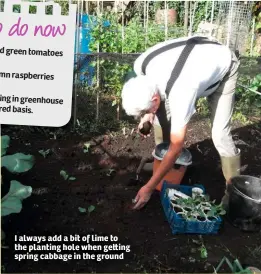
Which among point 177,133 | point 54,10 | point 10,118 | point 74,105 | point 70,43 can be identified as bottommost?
point 74,105

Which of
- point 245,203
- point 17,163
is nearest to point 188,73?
point 245,203

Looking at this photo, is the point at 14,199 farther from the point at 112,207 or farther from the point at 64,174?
the point at 64,174

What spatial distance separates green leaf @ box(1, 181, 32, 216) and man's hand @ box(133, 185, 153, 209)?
899 millimetres

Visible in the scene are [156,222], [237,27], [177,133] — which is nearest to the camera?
[177,133]

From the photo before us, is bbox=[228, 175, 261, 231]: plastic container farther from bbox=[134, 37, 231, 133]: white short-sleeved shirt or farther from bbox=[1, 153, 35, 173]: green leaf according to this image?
bbox=[1, 153, 35, 173]: green leaf

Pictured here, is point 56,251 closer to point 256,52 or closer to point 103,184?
point 103,184

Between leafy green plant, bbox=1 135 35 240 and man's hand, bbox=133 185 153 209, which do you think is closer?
leafy green plant, bbox=1 135 35 240

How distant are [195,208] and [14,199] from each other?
1492 millimetres

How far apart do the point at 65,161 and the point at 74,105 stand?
99cm

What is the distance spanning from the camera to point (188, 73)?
3031 mm

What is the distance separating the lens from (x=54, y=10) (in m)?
2.19

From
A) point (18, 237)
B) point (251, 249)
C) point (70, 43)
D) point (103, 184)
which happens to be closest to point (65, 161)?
point (103, 184)

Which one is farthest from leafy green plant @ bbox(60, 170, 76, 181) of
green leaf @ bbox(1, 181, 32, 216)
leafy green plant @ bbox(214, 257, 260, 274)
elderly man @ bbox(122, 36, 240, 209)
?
leafy green plant @ bbox(214, 257, 260, 274)

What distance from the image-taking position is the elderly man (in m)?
2.96
